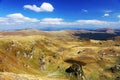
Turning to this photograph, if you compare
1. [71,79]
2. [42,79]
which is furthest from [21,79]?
[71,79]

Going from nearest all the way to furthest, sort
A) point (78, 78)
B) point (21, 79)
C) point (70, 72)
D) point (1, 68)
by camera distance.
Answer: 1. point (21, 79)
2. point (1, 68)
3. point (78, 78)
4. point (70, 72)

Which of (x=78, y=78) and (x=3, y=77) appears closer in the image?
(x=3, y=77)

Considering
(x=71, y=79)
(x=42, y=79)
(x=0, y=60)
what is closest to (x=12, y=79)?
(x=42, y=79)

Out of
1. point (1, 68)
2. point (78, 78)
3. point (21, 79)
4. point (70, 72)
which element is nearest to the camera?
point (21, 79)

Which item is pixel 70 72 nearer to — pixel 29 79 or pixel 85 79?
pixel 85 79

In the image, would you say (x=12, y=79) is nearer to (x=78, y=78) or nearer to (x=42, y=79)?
(x=42, y=79)

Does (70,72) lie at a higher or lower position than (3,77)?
lower

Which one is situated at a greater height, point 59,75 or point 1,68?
point 1,68

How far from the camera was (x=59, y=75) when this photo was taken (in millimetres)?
190750

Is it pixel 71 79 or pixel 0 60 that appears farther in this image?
pixel 71 79

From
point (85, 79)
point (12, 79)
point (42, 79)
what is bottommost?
point (85, 79)

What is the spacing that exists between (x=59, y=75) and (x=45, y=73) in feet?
47.9

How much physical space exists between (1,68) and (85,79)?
9013 cm

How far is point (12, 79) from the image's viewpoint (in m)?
78.2
